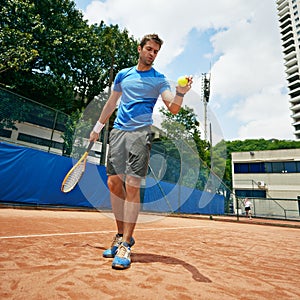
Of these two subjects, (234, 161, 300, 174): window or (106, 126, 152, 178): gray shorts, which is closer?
(106, 126, 152, 178): gray shorts

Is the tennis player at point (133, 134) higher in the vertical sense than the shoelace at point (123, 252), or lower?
higher

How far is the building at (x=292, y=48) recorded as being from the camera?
6631 cm

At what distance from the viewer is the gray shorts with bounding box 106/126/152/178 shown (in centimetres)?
190

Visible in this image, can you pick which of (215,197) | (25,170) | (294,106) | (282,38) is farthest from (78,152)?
(282,38)

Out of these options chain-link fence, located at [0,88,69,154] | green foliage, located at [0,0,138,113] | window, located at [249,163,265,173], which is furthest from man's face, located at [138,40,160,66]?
window, located at [249,163,265,173]

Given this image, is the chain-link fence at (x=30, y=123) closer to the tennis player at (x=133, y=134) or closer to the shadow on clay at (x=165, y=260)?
the tennis player at (x=133, y=134)

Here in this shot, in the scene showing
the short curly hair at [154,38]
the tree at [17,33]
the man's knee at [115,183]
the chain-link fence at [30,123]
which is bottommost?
the man's knee at [115,183]

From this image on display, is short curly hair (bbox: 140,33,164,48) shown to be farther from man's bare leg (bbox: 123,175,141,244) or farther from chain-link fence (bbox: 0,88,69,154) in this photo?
chain-link fence (bbox: 0,88,69,154)

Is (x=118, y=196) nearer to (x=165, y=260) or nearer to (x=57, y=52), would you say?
(x=165, y=260)

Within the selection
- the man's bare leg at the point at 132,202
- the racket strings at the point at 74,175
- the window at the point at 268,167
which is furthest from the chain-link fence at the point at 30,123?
the window at the point at 268,167

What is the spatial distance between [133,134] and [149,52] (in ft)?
2.45

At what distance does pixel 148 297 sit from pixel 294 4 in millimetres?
92376

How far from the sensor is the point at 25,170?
799 centimetres

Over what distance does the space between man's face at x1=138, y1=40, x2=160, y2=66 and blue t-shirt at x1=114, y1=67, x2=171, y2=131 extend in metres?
0.09
